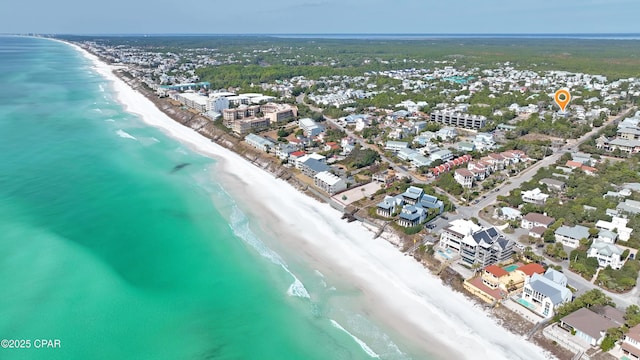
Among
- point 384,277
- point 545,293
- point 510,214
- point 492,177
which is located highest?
point 492,177

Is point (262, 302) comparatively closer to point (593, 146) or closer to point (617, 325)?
point (617, 325)

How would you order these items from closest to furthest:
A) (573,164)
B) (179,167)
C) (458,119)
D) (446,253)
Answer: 1. (446,253)
2. (573,164)
3. (179,167)
4. (458,119)

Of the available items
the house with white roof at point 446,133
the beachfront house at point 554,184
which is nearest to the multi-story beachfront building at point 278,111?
the house with white roof at point 446,133

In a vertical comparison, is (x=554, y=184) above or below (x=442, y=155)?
below

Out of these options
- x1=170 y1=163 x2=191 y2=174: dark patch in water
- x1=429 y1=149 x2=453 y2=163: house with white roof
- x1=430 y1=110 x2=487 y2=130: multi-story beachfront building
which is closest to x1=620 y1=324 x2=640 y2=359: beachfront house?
x1=429 y1=149 x2=453 y2=163: house with white roof

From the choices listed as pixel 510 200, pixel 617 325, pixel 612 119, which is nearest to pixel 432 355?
pixel 617 325

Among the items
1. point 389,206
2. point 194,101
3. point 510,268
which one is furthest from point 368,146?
point 194,101

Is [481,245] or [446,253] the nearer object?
[481,245]

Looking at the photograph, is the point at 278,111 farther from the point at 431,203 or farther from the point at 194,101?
the point at 431,203
